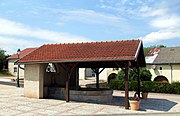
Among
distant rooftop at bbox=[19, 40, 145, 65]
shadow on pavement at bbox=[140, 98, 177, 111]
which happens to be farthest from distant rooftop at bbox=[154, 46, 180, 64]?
shadow on pavement at bbox=[140, 98, 177, 111]

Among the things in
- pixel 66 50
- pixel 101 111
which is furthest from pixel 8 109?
pixel 66 50

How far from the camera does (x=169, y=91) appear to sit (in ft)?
86.3

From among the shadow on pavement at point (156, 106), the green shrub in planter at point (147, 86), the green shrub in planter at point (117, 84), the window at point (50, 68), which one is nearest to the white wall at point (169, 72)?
the green shrub in planter at point (147, 86)

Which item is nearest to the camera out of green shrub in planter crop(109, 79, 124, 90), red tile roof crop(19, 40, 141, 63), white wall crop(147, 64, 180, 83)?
red tile roof crop(19, 40, 141, 63)

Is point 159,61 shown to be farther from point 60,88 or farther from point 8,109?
point 8,109

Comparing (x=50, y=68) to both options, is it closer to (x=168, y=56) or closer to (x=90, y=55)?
(x=90, y=55)

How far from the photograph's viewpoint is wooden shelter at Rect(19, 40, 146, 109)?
14.8m

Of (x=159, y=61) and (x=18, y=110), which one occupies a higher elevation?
(x=159, y=61)

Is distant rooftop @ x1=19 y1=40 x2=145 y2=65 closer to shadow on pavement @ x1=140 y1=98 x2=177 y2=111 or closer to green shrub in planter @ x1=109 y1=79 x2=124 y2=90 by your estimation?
shadow on pavement @ x1=140 y1=98 x2=177 y2=111

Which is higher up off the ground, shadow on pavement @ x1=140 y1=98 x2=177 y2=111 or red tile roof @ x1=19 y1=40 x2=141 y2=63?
red tile roof @ x1=19 y1=40 x2=141 y2=63

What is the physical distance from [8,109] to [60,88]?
5677 mm

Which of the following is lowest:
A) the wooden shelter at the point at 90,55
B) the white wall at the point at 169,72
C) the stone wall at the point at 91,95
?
the stone wall at the point at 91,95

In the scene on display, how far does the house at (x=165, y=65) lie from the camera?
3463 centimetres

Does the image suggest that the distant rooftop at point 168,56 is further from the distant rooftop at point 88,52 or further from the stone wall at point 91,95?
the stone wall at point 91,95
